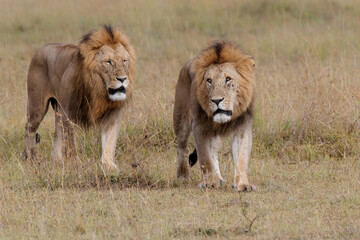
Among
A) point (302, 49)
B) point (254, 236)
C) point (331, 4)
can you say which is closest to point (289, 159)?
point (254, 236)

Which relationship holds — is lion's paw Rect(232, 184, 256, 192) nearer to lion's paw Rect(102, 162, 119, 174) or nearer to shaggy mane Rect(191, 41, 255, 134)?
shaggy mane Rect(191, 41, 255, 134)

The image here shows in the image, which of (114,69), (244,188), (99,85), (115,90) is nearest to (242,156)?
(244,188)

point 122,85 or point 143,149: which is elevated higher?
point 122,85

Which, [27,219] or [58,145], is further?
[58,145]

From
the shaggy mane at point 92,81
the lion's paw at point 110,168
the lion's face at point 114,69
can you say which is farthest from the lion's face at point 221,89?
the shaggy mane at point 92,81

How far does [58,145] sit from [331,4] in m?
9.14

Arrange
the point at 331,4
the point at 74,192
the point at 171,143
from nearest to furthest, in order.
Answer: the point at 74,192 < the point at 171,143 < the point at 331,4

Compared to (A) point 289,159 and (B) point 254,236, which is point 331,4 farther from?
(B) point 254,236

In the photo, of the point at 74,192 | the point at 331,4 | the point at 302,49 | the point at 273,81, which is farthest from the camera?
the point at 331,4

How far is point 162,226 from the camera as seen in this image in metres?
4.63

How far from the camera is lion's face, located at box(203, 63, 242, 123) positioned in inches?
221

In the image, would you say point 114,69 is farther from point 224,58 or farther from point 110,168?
point 224,58

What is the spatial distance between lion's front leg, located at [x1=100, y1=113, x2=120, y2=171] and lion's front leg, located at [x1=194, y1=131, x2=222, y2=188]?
3.26ft

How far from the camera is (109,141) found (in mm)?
6910
